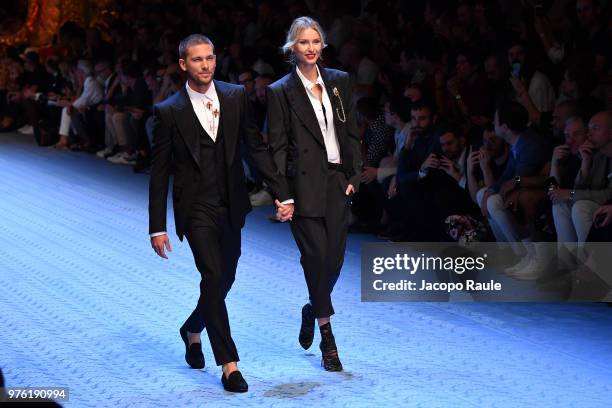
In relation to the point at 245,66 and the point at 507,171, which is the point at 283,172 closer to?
the point at 507,171

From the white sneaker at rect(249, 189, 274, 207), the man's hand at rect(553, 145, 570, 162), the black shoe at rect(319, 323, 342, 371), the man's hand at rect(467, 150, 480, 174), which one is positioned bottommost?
the white sneaker at rect(249, 189, 274, 207)

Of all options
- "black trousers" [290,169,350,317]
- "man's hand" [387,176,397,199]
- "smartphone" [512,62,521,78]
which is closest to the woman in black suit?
"black trousers" [290,169,350,317]

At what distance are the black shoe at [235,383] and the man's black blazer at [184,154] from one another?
1.87ft

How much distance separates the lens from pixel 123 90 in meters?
12.9

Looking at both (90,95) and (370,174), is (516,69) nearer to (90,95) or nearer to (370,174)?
(370,174)

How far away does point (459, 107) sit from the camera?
8266 millimetres

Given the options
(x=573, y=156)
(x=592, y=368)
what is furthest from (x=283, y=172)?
(x=573, y=156)

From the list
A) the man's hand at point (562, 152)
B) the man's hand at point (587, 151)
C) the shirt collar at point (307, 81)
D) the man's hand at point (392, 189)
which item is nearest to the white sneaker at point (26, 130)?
the man's hand at point (392, 189)

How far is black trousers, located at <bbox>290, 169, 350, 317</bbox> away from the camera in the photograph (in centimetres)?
491

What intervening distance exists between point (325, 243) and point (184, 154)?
70 cm

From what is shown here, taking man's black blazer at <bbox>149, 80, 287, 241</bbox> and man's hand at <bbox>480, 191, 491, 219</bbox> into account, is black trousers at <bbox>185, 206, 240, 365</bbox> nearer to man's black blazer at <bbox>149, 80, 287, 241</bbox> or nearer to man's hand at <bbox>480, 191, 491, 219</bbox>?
man's black blazer at <bbox>149, 80, 287, 241</bbox>

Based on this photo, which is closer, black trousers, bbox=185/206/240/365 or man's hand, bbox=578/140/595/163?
black trousers, bbox=185/206/240/365

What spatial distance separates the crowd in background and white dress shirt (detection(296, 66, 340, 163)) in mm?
1741

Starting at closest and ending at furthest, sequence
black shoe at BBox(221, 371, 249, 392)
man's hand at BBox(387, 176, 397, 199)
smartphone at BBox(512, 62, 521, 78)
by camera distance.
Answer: black shoe at BBox(221, 371, 249, 392) < man's hand at BBox(387, 176, 397, 199) < smartphone at BBox(512, 62, 521, 78)
